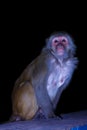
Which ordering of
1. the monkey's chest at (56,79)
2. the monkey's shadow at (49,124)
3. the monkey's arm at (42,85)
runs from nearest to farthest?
the monkey's shadow at (49,124)
the monkey's arm at (42,85)
the monkey's chest at (56,79)

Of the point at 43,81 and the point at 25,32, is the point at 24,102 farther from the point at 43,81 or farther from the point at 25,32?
the point at 25,32

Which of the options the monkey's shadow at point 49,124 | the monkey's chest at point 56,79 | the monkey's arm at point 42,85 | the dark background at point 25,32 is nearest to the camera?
the monkey's shadow at point 49,124

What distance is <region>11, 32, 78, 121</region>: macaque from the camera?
5949 millimetres

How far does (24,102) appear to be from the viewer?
5957 mm

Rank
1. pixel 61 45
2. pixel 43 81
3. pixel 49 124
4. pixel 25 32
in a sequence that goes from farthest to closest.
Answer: pixel 25 32, pixel 61 45, pixel 43 81, pixel 49 124

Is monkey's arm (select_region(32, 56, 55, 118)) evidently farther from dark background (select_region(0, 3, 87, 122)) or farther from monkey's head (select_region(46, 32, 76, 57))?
dark background (select_region(0, 3, 87, 122))

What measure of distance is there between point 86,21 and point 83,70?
1141 mm

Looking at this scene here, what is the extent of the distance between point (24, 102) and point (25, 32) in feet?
7.36

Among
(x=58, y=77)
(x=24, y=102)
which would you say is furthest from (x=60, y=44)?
(x=24, y=102)

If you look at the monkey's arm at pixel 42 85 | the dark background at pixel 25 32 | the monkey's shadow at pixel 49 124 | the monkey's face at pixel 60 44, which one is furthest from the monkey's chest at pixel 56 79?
the dark background at pixel 25 32

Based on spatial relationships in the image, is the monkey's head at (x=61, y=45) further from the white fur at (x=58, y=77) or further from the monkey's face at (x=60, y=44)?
the white fur at (x=58, y=77)

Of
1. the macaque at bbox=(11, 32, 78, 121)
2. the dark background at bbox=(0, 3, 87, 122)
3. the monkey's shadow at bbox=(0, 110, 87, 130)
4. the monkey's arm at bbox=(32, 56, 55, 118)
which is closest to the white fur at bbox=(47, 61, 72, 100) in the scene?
the macaque at bbox=(11, 32, 78, 121)

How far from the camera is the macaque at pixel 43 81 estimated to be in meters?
5.95

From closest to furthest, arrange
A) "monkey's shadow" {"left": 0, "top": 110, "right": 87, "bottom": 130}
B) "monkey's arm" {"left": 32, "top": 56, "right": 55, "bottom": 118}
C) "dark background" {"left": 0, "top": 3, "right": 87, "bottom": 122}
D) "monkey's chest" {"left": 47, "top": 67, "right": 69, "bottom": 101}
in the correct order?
"monkey's shadow" {"left": 0, "top": 110, "right": 87, "bottom": 130}
"monkey's arm" {"left": 32, "top": 56, "right": 55, "bottom": 118}
"monkey's chest" {"left": 47, "top": 67, "right": 69, "bottom": 101}
"dark background" {"left": 0, "top": 3, "right": 87, "bottom": 122}
